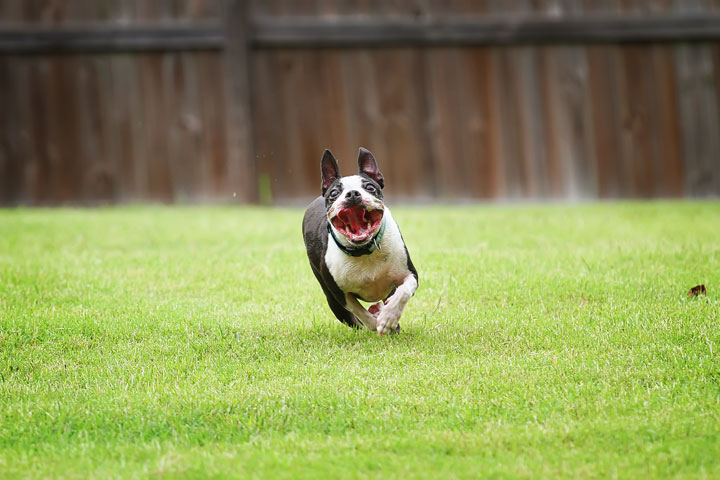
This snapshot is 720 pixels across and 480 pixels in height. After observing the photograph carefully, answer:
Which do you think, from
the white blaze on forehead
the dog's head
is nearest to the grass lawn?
the dog's head

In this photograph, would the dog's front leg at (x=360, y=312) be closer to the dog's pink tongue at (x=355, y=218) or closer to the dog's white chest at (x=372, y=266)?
the dog's white chest at (x=372, y=266)

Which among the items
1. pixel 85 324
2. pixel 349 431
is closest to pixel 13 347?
pixel 85 324

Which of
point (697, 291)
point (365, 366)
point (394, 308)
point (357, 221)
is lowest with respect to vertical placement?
point (365, 366)

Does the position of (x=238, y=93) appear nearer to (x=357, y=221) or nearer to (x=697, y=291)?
(x=357, y=221)

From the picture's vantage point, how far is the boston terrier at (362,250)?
5293mm

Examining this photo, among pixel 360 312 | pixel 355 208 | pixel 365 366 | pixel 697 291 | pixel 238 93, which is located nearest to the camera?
pixel 365 366

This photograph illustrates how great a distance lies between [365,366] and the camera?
16.7ft

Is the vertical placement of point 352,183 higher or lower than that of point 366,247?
higher

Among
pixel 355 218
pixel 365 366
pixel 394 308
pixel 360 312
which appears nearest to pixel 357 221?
pixel 355 218

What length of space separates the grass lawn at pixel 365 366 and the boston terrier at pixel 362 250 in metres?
0.22

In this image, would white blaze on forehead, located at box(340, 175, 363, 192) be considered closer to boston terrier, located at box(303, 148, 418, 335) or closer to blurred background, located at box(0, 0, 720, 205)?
boston terrier, located at box(303, 148, 418, 335)

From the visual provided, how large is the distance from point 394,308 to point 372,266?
262 mm

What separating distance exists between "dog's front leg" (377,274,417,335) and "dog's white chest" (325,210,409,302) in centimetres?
11

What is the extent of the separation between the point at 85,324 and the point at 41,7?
6380 millimetres
